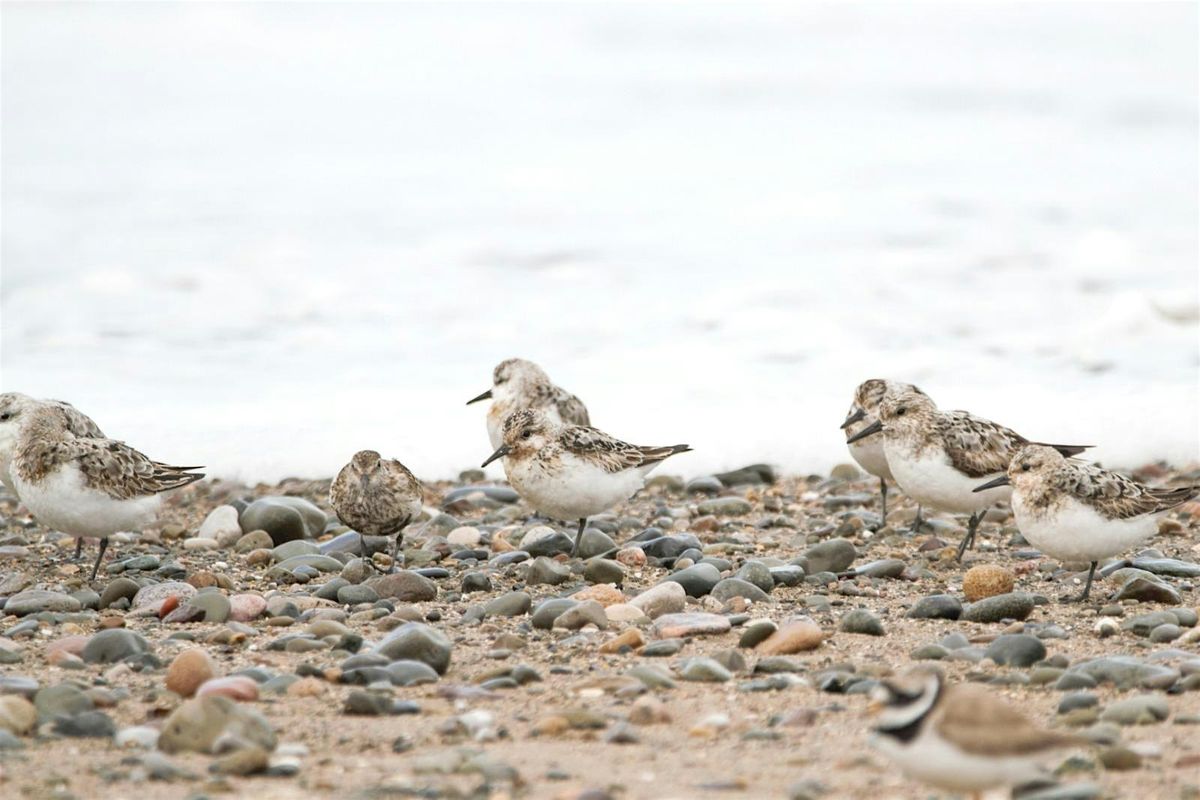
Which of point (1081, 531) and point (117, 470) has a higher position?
point (117, 470)

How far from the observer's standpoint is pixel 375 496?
741 centimetres

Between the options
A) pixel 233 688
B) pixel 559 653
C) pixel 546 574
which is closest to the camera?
pixel 233 688

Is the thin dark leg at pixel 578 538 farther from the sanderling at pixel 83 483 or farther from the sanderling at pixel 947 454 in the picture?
the sanderling at pixel 83 483

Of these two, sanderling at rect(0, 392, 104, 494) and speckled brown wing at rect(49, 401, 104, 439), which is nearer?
sanderling at rect(0, 392, 104, 494)

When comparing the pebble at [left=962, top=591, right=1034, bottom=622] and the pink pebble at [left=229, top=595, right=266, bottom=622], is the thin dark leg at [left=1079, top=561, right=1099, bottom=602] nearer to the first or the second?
the pebble at [left=962, top=591, right=1034, bottom=622]

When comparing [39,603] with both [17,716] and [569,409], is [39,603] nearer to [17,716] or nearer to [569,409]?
[17,716]

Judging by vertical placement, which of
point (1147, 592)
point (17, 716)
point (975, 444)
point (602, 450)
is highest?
point (975, 444)

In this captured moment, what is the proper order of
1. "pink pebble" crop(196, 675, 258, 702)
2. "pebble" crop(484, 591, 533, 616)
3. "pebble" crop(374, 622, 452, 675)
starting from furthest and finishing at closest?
"pebble" crop(484, 591, 533, 616)
"pebble" crop(374, 622, 452, 675)
"pink pebble" crop(196, 675, 258, 702)

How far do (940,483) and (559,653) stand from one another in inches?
106

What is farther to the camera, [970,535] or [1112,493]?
[970,535]

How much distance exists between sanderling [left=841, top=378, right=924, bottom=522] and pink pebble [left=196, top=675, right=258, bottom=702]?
421 centimetres

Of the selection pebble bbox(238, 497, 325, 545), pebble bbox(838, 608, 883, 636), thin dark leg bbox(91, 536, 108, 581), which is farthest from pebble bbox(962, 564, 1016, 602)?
thin dark leg bbox(91, 536, 108, 581)

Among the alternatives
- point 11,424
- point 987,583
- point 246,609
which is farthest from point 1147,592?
point 11,424

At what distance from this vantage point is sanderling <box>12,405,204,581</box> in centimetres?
715
